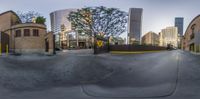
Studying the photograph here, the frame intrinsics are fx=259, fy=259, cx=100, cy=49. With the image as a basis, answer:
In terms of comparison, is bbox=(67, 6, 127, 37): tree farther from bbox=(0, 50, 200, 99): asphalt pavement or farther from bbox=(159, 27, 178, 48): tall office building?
bbox=(0, 50, 200, 99): asphalt pavement

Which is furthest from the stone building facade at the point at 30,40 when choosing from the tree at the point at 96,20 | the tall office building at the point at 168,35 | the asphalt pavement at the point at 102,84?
the tall office building at the point at 168,35

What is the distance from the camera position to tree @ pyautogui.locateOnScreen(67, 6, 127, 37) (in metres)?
40.0

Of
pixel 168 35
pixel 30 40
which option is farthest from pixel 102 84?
pixel 168 35

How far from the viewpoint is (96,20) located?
1594 inches

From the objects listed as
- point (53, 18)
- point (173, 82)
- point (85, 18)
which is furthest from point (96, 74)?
point (85, 18)

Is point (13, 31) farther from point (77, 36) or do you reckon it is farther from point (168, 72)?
point (168, 72)

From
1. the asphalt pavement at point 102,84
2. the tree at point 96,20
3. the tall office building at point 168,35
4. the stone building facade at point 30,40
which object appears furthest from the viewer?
the tall office building at point 168,35

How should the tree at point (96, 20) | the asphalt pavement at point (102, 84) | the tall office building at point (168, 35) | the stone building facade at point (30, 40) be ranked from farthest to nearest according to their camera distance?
1. the tall office building at point (168, 35)
2. the tree at point (96, 20)
3. the stone building facade at point (30, 40)
4. the asphalt pavement at point (102, 84)

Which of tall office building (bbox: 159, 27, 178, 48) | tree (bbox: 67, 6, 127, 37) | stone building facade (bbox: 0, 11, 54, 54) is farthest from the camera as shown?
tall office building (bbox: 159, 27, 178, 48)

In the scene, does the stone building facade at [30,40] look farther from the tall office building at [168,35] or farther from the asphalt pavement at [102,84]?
the tall office building at [168,35]

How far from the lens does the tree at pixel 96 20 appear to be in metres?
40.0

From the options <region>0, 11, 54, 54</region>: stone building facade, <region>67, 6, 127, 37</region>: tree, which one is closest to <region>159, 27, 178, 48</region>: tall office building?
<region>67, 6, 127, 37</region>: tree

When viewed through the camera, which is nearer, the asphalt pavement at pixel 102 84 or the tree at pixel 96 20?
the asphalt pavement at pixel 102 84

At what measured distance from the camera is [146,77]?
16.5ft
